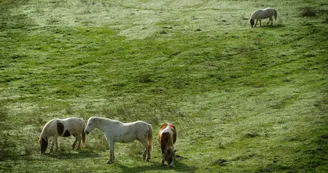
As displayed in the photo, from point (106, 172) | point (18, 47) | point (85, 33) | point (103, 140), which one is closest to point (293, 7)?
point (85, 33)

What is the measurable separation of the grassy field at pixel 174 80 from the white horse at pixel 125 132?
0.99 metres

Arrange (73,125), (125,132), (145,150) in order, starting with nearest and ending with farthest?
(125,132) → (145,150) → (73,125)

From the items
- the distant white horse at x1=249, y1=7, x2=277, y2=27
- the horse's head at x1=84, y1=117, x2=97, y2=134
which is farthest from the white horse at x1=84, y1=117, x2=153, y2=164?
the distant white horse at x1=249, y1=7, x2=277, y2=27

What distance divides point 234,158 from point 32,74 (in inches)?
1383

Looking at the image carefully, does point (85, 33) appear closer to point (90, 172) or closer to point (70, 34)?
point (70, 34)

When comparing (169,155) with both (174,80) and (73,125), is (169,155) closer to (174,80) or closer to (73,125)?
(73,125)

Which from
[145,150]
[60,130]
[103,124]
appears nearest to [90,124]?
[103,124]

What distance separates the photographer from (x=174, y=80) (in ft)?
190

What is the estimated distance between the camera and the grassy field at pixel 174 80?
33.1m

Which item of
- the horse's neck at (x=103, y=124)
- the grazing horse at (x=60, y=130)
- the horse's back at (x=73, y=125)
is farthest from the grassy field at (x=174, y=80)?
the horse's neck at (x=103, y=124)

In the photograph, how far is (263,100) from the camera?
48219 millimetres

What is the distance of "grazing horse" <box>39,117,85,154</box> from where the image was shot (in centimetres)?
Answer: 3525

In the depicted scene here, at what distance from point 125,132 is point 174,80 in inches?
1019

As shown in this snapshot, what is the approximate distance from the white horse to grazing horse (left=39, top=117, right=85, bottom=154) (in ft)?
11.6
